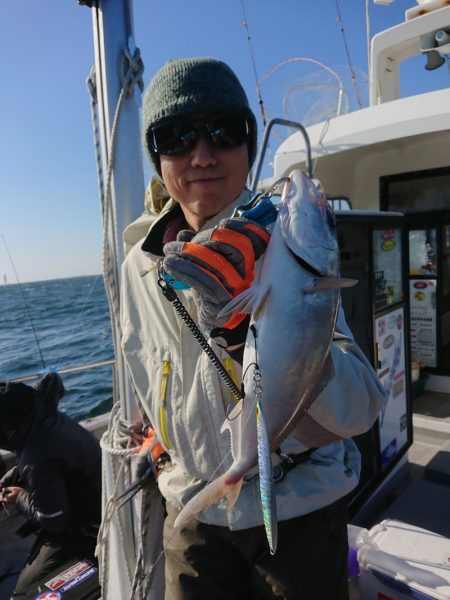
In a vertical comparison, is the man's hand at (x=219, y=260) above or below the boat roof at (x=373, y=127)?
below

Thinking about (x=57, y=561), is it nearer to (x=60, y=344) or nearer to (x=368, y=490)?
(x=368, y=490)

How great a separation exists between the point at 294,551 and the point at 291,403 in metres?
0.73

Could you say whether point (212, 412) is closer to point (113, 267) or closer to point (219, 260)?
point (219, 260)

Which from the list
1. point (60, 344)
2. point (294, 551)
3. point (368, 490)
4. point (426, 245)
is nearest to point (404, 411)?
point (368, 490)

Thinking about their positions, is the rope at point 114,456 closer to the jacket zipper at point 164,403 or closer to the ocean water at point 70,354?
the jacket zipper at point 164,403

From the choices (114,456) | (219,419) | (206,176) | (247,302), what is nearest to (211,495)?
(219,419)

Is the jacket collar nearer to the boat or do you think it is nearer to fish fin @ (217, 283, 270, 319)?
the boat

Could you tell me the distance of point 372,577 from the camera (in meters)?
2.56

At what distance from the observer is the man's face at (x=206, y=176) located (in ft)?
5.79

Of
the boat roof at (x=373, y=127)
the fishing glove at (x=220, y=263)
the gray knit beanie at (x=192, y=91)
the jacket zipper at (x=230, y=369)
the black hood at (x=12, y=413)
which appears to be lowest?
the black hood at (x=12, y=413)

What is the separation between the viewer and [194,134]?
5.84 feet

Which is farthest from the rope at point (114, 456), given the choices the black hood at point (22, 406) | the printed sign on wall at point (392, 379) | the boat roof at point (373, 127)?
the boat roof at point (373, 127)

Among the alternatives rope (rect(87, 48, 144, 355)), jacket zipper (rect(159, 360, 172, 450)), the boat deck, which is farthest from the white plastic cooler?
rope (rect(87, 48, 144, 355))

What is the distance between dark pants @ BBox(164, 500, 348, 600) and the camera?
1.71 metres
